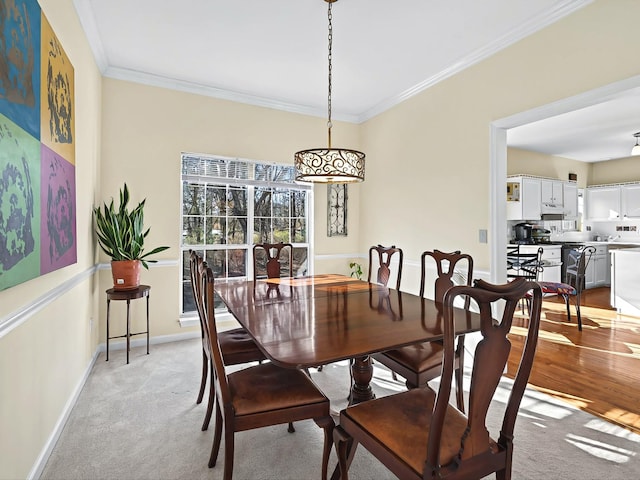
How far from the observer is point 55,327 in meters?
2.02

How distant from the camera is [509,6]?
2.49 metres

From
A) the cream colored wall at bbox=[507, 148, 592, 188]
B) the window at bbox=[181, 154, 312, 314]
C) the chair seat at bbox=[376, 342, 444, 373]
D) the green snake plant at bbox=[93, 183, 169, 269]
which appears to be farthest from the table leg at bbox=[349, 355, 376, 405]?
the cream colored wall at bbox=[507, 148, 592, 188]

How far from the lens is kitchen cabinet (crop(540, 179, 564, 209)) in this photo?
261 inches

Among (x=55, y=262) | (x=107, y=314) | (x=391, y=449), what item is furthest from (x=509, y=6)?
(x=107, y=314)

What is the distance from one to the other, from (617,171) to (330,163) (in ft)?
26.3

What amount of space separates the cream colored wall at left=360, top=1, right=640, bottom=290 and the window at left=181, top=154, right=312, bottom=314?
976 mm

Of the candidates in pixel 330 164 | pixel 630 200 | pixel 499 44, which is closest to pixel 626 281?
pixel 630 200

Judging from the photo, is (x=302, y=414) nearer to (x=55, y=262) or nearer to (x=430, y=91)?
(x=55, y=262)

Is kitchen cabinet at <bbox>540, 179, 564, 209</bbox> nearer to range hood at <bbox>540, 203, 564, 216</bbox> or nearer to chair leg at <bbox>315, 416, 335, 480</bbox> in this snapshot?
range hood at <bbox>540, 203, 564, 216</bbox>

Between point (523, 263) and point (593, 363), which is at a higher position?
point (523, 263)

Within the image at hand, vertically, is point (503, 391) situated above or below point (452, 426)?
below

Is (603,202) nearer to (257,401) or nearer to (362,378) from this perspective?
(362,378)

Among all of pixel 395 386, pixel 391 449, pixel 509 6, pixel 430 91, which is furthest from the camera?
pixel 430 91

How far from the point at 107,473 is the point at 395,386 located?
189 cm
